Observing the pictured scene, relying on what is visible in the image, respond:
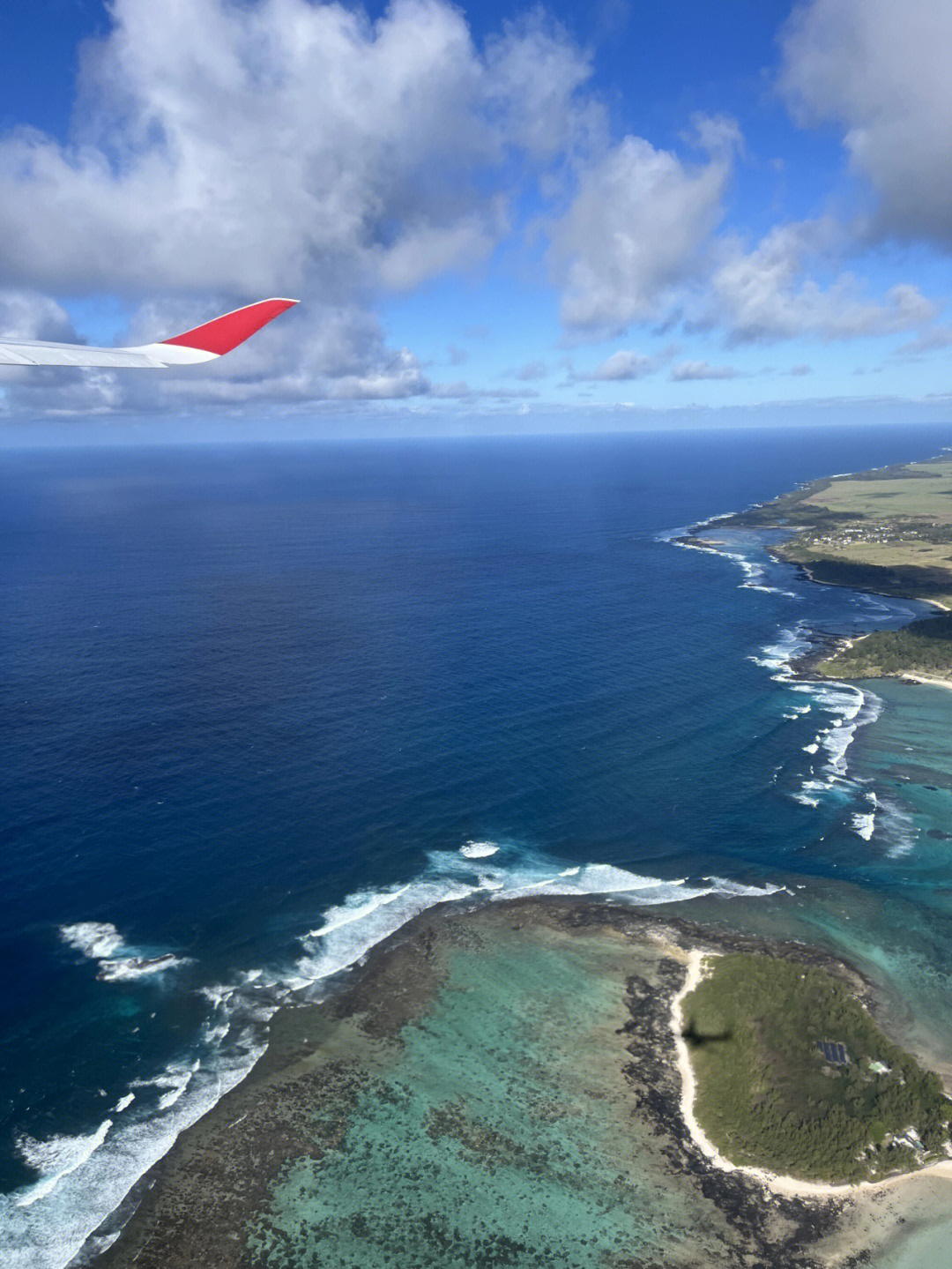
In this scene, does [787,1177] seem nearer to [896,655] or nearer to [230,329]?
[230,329]

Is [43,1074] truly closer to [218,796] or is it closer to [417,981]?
[417,981]

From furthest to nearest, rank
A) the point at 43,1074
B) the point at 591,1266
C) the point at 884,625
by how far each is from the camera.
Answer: the point at 884,625, the point at 43,1074, the point at 591,1266

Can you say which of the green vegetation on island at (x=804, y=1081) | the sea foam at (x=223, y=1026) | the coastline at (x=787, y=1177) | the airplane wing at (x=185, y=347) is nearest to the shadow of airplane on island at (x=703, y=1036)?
the green vegetation on island at (x=804, y=1081)

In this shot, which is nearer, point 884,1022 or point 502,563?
point 884,1022

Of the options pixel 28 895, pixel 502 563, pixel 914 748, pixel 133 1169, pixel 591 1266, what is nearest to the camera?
pixel 591 1266

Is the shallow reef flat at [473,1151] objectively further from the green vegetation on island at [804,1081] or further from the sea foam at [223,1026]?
the green vegetation on island at [804,1081]

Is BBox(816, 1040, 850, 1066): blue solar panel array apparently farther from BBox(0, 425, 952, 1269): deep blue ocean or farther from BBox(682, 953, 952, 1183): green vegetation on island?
BBox(0, 425, 952, 1269): deep blue ocean

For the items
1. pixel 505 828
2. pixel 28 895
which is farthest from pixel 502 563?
pixel 28 895

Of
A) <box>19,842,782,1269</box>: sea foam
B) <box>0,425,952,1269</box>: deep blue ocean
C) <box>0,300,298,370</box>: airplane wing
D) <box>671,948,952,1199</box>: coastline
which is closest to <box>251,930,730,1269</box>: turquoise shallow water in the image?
<box>671,948,952,1199</box>: coastline
